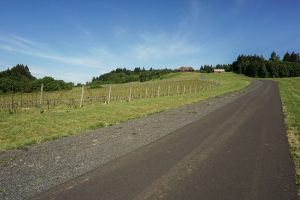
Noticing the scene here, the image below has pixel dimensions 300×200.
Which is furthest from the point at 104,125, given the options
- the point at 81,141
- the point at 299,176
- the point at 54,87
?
the point at 54,87

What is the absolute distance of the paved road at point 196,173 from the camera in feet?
18.3

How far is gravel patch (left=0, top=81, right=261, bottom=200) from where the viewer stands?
6047 millimetres

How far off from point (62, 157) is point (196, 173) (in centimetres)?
402

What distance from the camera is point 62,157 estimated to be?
26.9ft

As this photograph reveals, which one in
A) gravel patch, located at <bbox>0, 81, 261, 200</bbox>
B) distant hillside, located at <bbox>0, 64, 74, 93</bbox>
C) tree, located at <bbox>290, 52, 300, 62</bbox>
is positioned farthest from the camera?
tree, located at <bbox>290, 52, 300, 62</bbox>

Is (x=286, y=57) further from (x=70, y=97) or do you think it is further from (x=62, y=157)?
(x=62, y=157)

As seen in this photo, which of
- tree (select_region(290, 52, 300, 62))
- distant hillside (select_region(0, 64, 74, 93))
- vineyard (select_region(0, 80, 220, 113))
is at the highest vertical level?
tree (select_region(290, 52, 300, 62))

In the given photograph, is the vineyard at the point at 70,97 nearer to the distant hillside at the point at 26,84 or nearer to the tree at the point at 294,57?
the distant hillside at the point at 26,84

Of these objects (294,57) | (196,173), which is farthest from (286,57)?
(196,173)

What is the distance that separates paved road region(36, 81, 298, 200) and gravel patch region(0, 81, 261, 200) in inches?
17.3

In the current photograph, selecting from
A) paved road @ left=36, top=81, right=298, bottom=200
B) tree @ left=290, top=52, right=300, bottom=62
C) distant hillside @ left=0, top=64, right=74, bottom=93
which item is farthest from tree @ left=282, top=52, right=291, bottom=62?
paved road @ left=36, top=81, right=298, bottom=200

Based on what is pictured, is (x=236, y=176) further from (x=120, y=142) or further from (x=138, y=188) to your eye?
(x=120, y=142)

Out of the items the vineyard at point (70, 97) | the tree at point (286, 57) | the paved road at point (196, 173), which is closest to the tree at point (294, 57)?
the tree at point (286, 57)

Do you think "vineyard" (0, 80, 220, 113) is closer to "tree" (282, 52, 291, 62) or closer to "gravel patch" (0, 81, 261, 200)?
"gravel patch" (0, 81, 261, 200)
